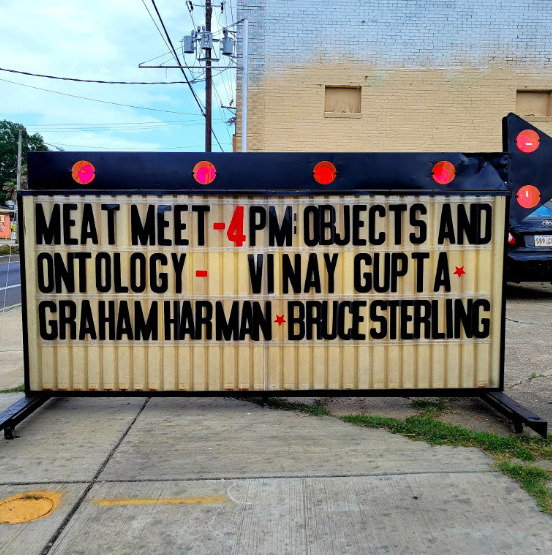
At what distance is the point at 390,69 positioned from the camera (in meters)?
17.3

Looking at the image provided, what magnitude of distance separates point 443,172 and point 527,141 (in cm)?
77

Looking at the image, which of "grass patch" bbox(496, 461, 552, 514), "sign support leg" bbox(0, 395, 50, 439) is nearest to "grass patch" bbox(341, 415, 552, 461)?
"grass patch" bbox(496, 461, 552, 514)

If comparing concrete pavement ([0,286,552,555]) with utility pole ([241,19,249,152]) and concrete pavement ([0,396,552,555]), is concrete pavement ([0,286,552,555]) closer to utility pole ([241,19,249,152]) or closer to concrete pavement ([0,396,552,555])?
concrete pavement ([0,396,552,555])

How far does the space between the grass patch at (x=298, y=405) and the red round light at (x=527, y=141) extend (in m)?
2.80

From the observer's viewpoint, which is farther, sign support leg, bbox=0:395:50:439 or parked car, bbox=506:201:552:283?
parked car, bbox=506:201:552:283

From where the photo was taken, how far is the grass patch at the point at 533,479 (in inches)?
134

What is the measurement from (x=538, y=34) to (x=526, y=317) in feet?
37.6

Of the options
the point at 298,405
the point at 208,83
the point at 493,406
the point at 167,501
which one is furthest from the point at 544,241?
the point at 208,83

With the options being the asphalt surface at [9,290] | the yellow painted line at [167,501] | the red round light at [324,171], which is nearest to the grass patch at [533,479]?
the yellow painted line at [167,501]

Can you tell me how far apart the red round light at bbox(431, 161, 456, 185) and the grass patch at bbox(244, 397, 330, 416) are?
7.23 feet

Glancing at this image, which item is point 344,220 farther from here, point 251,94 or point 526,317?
point 251,94

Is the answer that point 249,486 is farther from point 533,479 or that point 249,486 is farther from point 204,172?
point 204,172

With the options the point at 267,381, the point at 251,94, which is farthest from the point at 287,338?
the point at 251,94

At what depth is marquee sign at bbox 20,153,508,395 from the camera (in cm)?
478
